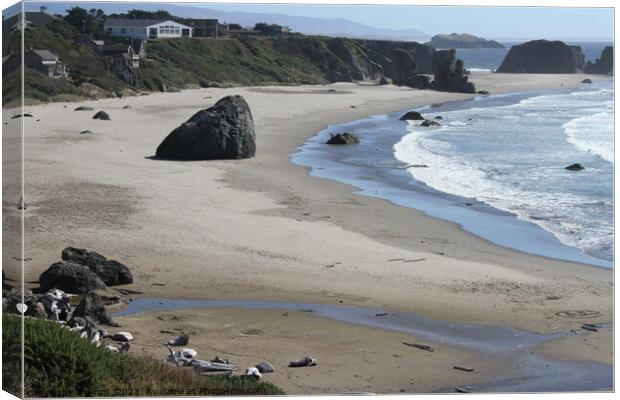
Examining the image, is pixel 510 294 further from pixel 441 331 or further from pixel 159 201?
pixel 159 201

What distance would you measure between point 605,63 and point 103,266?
781cm

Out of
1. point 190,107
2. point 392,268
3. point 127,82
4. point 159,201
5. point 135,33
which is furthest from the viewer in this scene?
point 127,82

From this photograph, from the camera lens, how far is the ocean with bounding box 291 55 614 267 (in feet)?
70.1

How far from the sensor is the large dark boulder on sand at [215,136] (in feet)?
105

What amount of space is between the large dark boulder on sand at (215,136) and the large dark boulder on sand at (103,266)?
51.7 ft

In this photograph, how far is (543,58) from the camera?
22.9 meters

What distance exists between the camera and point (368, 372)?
1198 cm

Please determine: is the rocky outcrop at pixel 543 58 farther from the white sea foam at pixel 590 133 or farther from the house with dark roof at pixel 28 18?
the house with dark roof at pixel 28 18

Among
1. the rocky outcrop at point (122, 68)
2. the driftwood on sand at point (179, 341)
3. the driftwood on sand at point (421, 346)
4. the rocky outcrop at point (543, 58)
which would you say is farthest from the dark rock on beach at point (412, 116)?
the driftwood on sand at point (179, 341)

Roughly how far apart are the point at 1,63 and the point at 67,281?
479 cm

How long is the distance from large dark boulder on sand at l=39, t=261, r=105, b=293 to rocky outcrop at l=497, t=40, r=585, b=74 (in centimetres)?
719

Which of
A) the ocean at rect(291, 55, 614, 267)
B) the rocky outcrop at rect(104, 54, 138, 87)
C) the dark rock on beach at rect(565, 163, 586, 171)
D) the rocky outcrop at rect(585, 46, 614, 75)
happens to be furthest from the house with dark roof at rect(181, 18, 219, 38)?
the rocky outcrop at rect(104, 54, 138, 87)

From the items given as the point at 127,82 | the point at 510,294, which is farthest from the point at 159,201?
the point at 127,82

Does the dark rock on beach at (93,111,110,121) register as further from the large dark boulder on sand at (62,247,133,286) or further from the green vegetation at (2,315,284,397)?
the green vegetation at (2,315,284,397)
